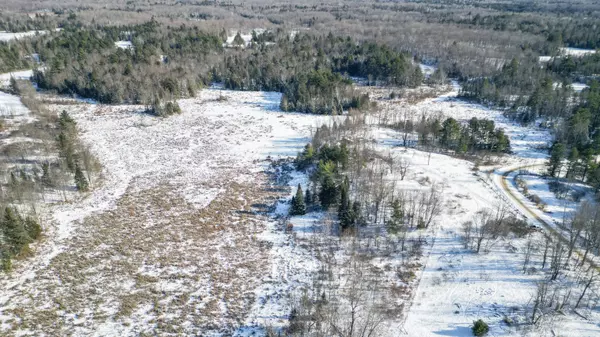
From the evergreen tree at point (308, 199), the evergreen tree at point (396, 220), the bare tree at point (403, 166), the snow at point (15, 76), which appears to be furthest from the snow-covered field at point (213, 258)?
the snow at point (15, 76)

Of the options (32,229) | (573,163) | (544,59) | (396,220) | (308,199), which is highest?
(544,59)

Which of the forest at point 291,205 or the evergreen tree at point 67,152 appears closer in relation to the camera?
the forest at point 291,205

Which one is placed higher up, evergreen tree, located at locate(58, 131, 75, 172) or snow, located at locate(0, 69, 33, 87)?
snow, located at locate(0, 69, 33, 87)

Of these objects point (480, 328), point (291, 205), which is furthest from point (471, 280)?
point (291, 205)

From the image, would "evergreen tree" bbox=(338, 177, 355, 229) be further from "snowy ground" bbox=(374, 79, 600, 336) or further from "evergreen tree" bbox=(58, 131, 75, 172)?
"evergreen tree" bbox=(58, 131, 75, 172)

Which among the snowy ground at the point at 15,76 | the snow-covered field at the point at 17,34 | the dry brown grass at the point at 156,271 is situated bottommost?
the dry brown grass at the point at 156,271

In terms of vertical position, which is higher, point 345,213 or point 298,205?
point 345,213

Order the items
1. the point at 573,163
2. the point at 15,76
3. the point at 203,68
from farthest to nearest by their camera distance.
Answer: the point at 203,68
the point at 15,76
the point at 573,163

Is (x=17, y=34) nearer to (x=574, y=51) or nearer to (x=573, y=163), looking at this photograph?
(x=573, y=163)

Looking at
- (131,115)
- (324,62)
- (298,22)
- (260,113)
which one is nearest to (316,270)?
(260,113)

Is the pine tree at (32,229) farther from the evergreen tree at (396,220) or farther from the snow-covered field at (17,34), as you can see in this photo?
the snow-covered field at (17,34)

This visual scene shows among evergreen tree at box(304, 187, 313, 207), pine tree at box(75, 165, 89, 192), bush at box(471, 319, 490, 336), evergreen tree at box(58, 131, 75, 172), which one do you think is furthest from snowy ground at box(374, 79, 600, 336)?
evergreen tree at box(58, 131, 75, 172)
